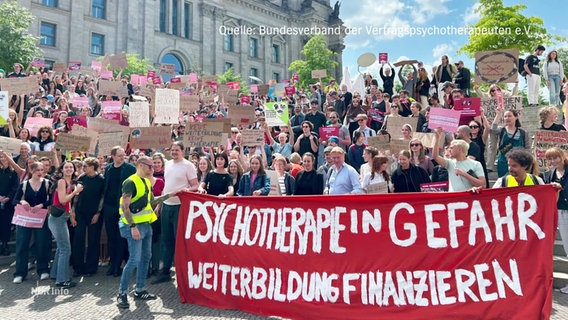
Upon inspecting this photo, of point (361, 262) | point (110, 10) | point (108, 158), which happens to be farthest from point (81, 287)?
point (110, 10)

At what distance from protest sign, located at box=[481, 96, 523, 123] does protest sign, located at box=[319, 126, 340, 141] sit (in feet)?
11.6

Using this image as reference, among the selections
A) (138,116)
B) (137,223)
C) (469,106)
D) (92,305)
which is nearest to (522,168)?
(469,106)

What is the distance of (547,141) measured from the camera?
6.92 metres

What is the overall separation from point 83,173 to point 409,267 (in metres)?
5.59

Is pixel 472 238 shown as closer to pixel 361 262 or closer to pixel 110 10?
pixel 361 262

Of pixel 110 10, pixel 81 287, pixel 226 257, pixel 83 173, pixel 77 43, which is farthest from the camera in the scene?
pixel 110 10

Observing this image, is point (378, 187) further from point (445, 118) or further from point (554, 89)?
point (554, 89)

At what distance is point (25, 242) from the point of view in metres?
6.98

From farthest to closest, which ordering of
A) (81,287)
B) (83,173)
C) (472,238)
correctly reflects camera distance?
1. (83,173)
2. (81,287)
3. (472,238)

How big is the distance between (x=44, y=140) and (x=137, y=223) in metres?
4.90

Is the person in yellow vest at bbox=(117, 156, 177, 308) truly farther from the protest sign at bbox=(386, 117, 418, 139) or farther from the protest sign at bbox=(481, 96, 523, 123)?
the protest sign at bbox=(481, 96, 523, 123)

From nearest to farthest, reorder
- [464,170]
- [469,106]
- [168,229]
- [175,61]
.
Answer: [464,170]
[168,229]
[469,106]
[175,61]

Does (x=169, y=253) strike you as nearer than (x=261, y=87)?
Yes

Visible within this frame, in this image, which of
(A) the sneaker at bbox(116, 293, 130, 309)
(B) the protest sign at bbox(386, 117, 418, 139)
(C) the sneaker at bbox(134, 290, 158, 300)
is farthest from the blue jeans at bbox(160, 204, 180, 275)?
(B) the protest sign at bbox(386, 117, 418, 139)
